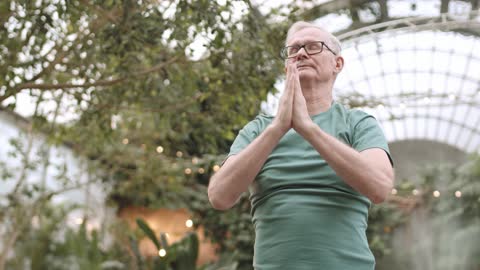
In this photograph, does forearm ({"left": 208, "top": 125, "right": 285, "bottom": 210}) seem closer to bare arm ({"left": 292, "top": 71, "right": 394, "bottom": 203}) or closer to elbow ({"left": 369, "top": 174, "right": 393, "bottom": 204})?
bare arm ({"left": 292, "top": 71, "right": 394, "bottom": 203})

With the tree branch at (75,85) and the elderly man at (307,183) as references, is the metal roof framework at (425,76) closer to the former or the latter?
the tree branch at (75,85)

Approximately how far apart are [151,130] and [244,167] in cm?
891

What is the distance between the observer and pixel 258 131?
150 centimetres

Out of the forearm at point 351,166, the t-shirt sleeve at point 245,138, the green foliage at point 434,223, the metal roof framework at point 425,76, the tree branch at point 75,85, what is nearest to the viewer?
the forearm at point 351,166

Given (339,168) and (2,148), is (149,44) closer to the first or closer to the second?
(339,168)

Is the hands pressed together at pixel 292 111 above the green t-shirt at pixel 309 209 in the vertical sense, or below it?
above

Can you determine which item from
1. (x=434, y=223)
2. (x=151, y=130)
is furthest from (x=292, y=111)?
(x=434, y=223)

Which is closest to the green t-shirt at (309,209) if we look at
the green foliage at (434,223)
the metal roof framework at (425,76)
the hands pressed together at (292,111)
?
the hands pressed together at (292,111)

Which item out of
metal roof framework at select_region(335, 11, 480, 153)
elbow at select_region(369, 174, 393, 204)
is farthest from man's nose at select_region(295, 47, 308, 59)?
metal roof framework at select_region(335, 11, 480, 153)

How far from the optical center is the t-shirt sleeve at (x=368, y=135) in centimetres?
135

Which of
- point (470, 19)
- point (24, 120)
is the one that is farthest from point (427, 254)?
point (24, 120)

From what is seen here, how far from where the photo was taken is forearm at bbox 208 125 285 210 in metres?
1.30

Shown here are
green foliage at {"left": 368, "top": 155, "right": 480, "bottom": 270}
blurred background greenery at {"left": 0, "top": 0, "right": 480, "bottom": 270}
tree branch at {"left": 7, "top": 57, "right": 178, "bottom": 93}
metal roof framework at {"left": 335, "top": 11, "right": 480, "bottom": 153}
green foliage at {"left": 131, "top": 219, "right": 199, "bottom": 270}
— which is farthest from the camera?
metal roof framework at {"left": 335, "top": 11, "right": 480, "bottom": 153}

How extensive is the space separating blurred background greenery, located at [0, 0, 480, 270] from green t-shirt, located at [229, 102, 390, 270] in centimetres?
215
